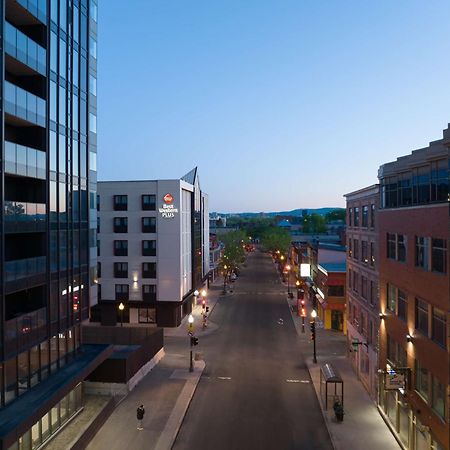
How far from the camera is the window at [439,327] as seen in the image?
19156 mm

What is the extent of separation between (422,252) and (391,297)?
249 inches

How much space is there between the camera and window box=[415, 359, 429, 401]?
20.8 m

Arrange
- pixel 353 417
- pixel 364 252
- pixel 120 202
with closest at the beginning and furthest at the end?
1. pixel 353 417
2. pixel 364 252
3. pixel 120 202

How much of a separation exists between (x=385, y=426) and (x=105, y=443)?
15936 millimetres

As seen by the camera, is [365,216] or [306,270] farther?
[306,270]

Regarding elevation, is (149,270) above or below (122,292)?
above

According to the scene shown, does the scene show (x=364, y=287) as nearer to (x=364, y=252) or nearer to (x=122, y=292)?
(x=364, y=252)

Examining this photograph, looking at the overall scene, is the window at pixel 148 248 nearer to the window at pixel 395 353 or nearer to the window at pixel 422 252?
the window at pixel 395 353

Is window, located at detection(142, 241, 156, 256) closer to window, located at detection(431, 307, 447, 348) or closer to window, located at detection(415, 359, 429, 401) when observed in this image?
window, located at detection(415, 359, 429, 401)

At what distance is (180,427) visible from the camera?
2478 centimetres

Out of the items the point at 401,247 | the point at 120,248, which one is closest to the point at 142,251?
the point at 120,248

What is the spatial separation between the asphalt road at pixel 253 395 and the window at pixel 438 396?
641 cm

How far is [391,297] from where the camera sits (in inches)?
1072

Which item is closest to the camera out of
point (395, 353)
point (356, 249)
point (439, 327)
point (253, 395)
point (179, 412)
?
point (439, 327)
